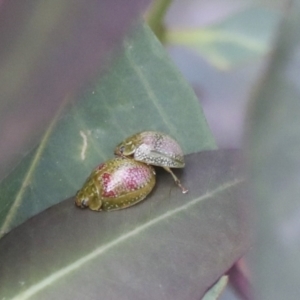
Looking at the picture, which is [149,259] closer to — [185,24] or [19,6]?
[19,6]

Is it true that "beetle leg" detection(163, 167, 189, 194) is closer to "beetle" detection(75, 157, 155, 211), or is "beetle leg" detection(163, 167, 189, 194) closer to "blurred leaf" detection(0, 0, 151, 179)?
"beetle" detection(75, 157, 155, 211)

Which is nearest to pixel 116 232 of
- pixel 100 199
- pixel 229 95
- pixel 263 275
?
pixel 100 199

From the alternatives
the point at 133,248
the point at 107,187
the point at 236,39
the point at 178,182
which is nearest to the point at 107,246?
the point at 133,248

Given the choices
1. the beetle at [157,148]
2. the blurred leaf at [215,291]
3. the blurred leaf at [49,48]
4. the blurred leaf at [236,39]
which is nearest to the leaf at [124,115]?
the beetle at [157,148]

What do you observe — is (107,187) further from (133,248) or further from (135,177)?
(133,248)

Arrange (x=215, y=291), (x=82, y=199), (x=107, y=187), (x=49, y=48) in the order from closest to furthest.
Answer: (x=49, y=48)
(x=215, y=291)
(x=82, y=199)
(x=107, y=187)

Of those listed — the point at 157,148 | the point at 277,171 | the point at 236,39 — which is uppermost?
the point at 277,171
